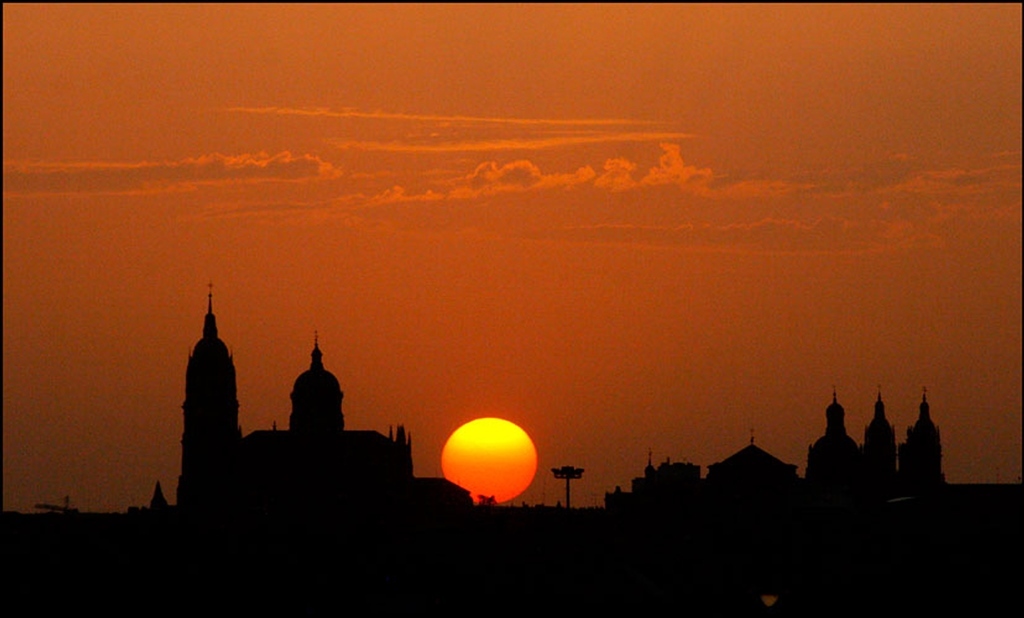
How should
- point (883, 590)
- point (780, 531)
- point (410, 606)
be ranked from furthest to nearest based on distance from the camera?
point (780, 531) → point (883, 590) → point (410, 606)

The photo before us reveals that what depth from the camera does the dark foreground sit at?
342ft

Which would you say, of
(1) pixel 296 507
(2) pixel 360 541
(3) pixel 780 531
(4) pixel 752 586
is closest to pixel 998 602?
(4) pixel 752 586

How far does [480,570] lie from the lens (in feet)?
385

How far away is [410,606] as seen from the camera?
104 metres

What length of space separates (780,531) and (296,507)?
4872 centimetres

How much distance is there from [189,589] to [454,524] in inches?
2700

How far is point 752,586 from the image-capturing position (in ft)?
388

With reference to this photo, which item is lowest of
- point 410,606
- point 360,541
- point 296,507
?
point 410,606

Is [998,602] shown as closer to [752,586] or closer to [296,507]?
[752,586]

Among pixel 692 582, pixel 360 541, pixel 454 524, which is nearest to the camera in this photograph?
pixel 692 582

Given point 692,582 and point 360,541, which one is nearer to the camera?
point 692,582

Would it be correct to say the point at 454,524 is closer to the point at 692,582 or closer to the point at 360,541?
the point at 360,541

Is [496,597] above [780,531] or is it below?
below

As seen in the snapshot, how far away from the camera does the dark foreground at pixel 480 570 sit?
104 meters
